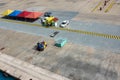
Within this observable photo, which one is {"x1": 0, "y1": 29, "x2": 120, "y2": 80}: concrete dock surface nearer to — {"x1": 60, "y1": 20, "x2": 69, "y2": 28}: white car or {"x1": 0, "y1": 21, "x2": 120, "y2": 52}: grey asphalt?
{"x1": 0, "y1": 21, "x2": 120, "y2": 52}: grey asphalt

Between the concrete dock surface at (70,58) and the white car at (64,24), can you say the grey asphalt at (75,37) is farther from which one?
the white car at (64,24)

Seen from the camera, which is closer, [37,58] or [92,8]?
[37,58]

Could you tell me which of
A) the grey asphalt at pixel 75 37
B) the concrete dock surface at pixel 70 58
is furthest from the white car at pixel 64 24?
the concrete dock surface at pixel 70 58

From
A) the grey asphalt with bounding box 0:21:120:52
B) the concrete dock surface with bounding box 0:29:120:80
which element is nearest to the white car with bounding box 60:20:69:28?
the grey asphalt with bounding box 0:21:120:52

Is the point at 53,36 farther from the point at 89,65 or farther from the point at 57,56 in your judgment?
the point at 89,65

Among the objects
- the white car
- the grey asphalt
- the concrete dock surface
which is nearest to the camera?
the concrete dock surface

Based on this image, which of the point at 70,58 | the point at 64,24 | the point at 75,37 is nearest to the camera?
the point at 70,58

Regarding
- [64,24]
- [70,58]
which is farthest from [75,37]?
[70,58]

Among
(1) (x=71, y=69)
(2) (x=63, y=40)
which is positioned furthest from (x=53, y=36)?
(1) (x=71, y=69)

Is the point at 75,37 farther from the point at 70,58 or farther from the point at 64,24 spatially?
the point at 70,58
